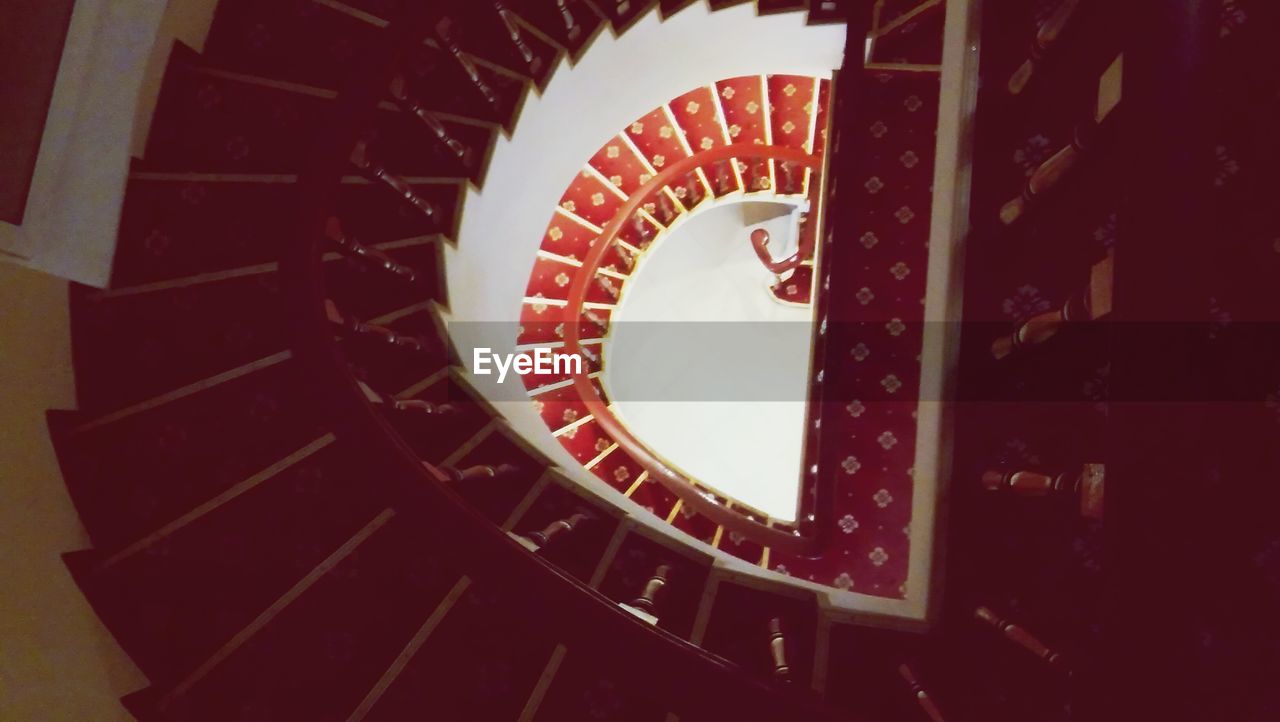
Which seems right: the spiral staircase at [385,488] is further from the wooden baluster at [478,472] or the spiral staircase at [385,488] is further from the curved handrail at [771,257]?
the curved handrail at [771,257]

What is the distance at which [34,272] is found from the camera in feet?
5.84

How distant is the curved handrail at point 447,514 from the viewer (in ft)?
4.06

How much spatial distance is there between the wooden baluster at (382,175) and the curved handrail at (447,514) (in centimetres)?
18

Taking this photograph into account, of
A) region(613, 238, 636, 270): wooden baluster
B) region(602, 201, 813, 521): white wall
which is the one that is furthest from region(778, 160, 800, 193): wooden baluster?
region(613, 238, 636, 270): wooden baluster

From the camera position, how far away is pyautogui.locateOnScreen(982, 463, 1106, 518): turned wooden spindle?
1.26 metres

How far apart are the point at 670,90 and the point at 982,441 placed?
9.79 ft

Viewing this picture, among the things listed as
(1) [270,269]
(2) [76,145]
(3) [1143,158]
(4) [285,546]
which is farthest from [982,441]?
(2) [76,145]

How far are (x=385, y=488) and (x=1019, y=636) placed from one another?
153 cm

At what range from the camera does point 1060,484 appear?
4.93 ft

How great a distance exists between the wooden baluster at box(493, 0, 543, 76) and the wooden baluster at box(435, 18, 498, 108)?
20 centimetres

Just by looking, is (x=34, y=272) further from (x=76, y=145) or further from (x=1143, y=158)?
(x=1143, y=158)

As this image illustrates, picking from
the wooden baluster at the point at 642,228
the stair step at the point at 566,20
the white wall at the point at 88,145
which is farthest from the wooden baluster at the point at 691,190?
the white wall at the point at 88,145

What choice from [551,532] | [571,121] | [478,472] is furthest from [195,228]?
[571,121]

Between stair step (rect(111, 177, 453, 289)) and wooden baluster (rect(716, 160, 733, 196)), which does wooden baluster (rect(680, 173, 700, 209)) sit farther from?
stair step (rect(111, 177, 453, 289))
